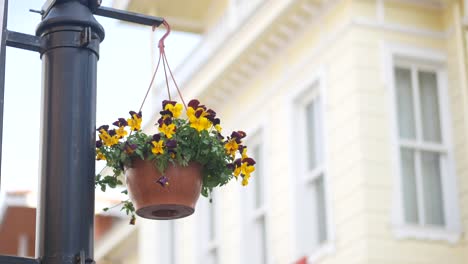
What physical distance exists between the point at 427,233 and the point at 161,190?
376 inches

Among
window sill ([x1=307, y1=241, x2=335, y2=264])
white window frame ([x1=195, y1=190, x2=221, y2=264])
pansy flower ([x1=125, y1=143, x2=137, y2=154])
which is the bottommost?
pansy flower ([x1=125, y1=143, x2=137, y2=154])

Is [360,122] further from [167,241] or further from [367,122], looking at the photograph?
[167,241]

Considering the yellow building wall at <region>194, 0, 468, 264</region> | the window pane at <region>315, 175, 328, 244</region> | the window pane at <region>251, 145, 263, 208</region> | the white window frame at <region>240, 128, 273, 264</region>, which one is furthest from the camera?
the window pane at <region>251, 145, 263, 208</region>

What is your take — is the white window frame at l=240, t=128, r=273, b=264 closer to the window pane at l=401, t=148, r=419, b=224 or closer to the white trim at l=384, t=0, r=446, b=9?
the window pane at l=401, t=148, r=419, b=224

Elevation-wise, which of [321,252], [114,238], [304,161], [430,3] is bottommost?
[321,252]

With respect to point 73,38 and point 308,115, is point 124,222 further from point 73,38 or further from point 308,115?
point 73,38

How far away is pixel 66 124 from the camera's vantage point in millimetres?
4641

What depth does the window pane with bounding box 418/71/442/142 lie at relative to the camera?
15172mm

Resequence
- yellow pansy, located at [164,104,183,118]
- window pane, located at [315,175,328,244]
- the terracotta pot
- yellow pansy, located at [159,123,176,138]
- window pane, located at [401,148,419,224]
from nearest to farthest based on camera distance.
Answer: the terracotta pot < yellow pansy, located at [159,123,176,138] < yellow pansy, located at [164,104,183,118] < window pane, located at [401,148,419,224] < window pane, located at [315,175,328,244]

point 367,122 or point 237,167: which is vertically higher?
point 367,122

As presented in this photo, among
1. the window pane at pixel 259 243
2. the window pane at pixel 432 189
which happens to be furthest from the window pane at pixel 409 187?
the window pane at pixel 259 243

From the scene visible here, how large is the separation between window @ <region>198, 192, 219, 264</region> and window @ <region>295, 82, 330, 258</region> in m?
3.19

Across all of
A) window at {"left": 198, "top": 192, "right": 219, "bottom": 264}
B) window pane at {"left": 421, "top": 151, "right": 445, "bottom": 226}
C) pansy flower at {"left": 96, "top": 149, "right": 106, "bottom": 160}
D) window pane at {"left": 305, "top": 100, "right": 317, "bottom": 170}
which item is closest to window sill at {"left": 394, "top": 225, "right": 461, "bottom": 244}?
window pane at {"left": 421, "top": 151, "right": 445, "bottom": 226}

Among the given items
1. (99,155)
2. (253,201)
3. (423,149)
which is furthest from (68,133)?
(253,201)
